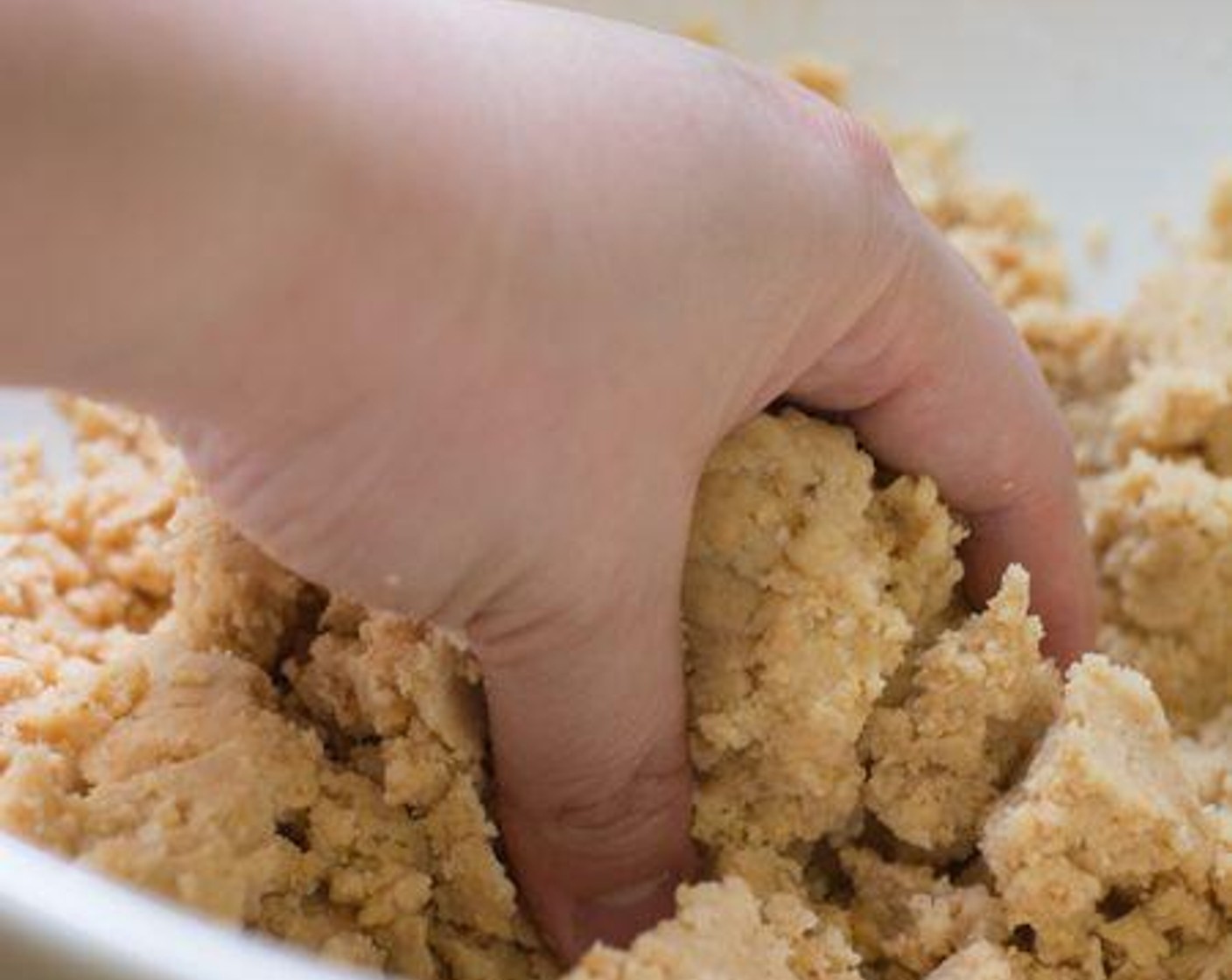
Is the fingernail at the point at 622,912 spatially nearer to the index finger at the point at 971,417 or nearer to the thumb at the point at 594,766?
the thumb at the point at 594,766

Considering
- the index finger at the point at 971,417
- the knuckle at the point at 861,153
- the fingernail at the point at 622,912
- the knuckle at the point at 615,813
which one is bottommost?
the fingernail at the point at 622,912

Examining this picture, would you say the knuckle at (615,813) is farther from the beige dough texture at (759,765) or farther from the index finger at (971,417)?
the index finger at (971,417)

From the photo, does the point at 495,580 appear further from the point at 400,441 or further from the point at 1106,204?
the point at 1106,204

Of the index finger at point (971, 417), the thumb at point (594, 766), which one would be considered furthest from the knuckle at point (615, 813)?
the index finger at point (971, 417)

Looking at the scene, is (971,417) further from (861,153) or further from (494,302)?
(494,302)

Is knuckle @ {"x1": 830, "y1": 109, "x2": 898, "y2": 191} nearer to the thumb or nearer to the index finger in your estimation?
the index finger

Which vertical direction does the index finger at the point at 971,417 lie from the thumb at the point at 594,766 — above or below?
above

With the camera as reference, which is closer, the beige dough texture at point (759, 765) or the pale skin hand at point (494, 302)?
the pale skin hand at point (494, 302)

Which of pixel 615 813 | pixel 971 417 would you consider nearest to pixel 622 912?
pixel 615 813
